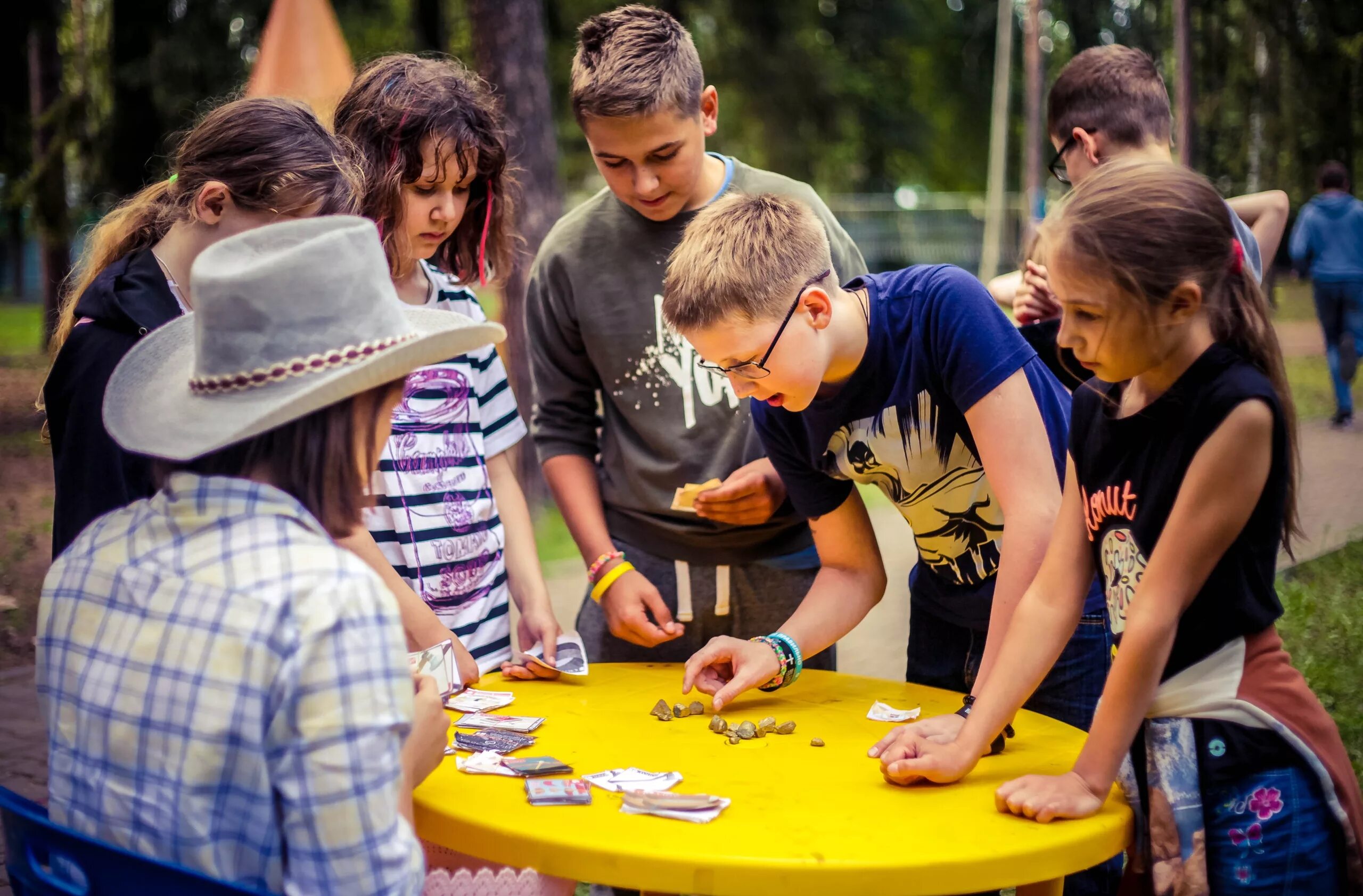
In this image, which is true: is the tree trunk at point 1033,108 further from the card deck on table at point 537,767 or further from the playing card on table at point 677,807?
the playing card on table at point 677,807

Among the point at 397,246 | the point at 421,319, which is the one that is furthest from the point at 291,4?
the point at 421,319

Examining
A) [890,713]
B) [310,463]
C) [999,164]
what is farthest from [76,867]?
[999,164]

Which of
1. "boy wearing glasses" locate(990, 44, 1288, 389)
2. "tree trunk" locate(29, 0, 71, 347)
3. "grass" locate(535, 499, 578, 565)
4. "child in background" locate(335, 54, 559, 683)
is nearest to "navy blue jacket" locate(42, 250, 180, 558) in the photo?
"child in background" locate(335, 54, 559, 683)

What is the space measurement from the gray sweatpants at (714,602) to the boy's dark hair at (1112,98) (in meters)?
1.49

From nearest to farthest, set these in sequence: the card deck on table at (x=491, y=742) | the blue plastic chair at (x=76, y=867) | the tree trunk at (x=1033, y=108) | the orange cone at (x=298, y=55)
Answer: the blue plastic chair at (x=76, y=867) → the card deck on table at (x=491, y=742) → the orange cone at (x=298, y=55) → the tree trunk at (x=1033, y=108)

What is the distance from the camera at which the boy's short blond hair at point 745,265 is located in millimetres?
2115

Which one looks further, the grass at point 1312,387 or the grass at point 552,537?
the grass at point 552,537

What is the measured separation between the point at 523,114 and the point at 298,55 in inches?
58.8

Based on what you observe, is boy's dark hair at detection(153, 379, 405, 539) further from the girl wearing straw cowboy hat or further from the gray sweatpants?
the gray sweatpants

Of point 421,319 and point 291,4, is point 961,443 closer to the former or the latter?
point 421,319

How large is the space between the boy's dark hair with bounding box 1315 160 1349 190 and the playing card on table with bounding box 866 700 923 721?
3.44 meters

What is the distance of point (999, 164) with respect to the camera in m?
26.4

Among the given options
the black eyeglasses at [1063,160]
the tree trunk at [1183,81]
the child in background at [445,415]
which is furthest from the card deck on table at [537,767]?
the tree trunk at [1183,81]

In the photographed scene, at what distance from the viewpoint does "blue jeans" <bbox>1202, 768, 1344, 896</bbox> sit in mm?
1657
